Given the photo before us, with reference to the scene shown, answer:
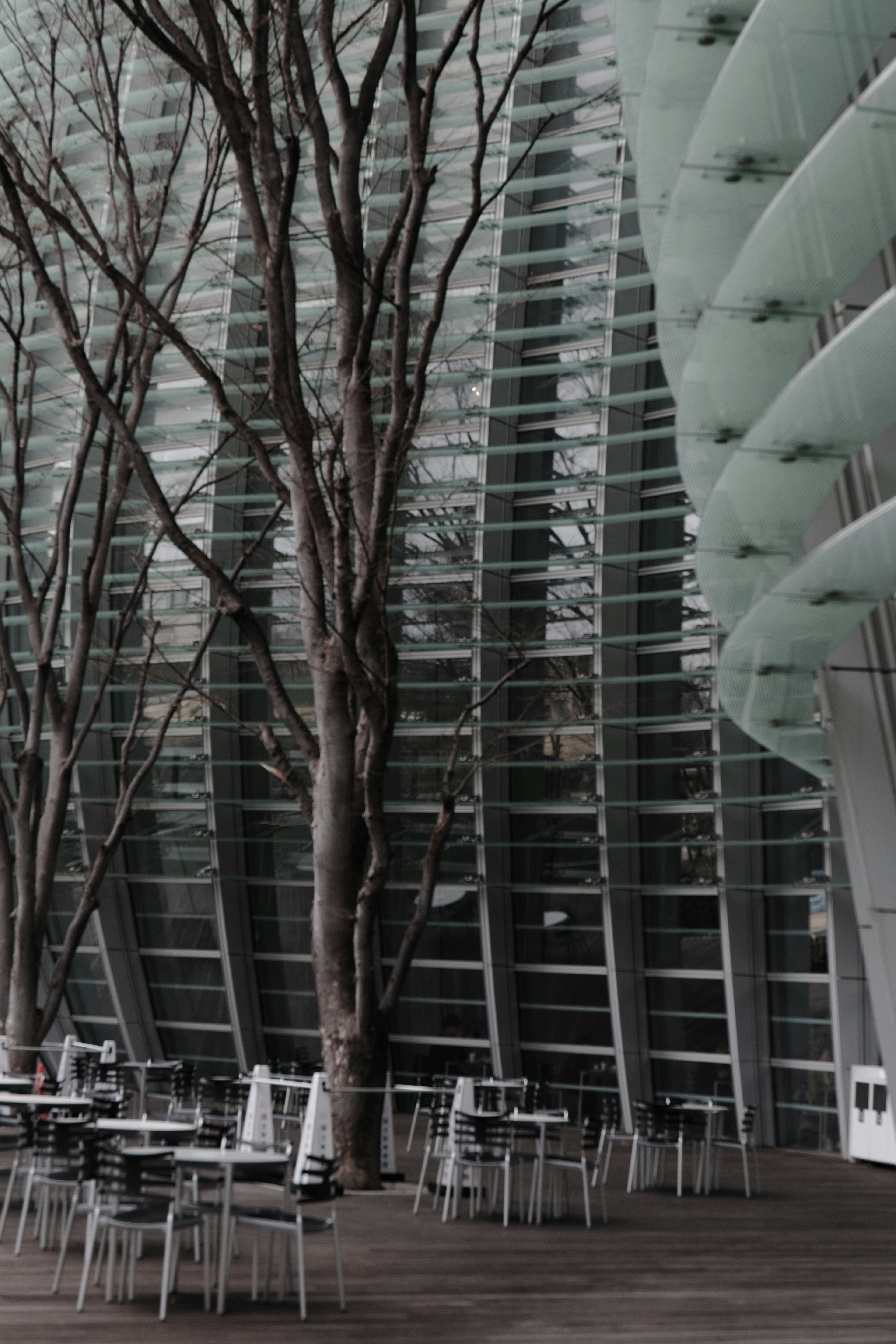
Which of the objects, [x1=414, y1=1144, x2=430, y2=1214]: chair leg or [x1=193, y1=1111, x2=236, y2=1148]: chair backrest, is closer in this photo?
[x1=193, y1=1111, x2=236, y2=1148]: chair backrest

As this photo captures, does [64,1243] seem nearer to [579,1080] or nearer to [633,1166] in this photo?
[633,1166]

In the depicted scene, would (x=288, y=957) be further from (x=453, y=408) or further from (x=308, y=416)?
(x=308, y=416)

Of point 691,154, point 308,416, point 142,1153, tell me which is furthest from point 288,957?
point 691,154

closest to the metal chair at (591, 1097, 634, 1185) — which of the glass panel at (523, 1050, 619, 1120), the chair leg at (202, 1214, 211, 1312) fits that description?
the glass panel at (523, 1050, 619, 1120)

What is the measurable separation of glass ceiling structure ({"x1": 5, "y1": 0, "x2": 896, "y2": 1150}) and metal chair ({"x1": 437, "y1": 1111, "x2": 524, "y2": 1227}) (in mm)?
6289

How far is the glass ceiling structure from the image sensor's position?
58.4 feet

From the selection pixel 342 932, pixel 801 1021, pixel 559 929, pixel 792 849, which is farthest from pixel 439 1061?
pixel 342 932

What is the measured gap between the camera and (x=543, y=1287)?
8.52 m

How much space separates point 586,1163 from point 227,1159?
6012mm

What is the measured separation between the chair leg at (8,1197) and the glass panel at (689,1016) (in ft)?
33.0

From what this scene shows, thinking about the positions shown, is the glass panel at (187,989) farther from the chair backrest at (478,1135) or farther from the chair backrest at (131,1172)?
the chair backrest at (131,1172)

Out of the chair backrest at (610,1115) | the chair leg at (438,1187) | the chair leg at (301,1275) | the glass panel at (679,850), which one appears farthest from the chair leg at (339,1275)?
the glass panel at (679,850)

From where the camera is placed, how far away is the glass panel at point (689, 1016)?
1820cm

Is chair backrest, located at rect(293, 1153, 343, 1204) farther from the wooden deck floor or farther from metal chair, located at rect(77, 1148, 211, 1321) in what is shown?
metal chair, located at rect(77, 1148, 211, 1321)
